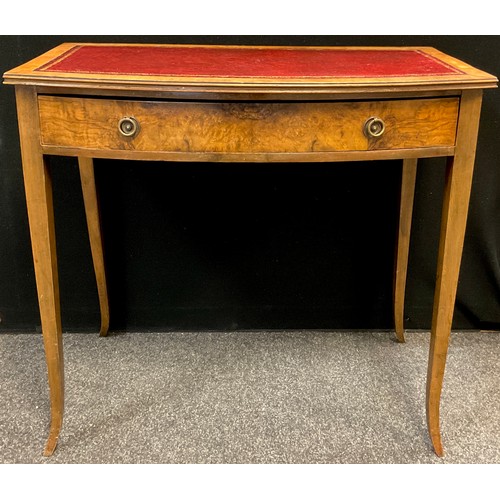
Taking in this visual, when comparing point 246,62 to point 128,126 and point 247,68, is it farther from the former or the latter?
point 128,126

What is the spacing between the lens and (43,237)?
155cm

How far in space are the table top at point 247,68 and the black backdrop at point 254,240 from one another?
20 centimetres

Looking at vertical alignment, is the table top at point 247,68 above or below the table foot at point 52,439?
above

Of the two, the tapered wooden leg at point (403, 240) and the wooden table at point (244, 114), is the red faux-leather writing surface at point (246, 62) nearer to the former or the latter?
the wooden table at point (244, 114)

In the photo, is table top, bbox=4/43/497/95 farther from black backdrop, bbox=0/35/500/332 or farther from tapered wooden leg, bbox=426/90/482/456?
black backdrop, bbox=0/35/500/332

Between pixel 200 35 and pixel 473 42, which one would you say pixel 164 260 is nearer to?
pixel 200 35

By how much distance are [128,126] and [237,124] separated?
236 millimetres

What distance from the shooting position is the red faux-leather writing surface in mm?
1468

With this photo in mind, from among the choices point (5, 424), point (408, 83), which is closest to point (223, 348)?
point (5, 424)

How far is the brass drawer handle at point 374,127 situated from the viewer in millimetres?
1433

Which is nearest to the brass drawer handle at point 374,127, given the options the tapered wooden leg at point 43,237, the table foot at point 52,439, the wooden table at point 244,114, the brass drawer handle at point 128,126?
the wooden table at point 244,114

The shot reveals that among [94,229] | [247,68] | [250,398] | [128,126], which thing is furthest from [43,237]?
[250,398]

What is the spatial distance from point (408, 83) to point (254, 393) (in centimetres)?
98

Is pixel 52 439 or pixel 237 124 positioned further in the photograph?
pixel 52 439
